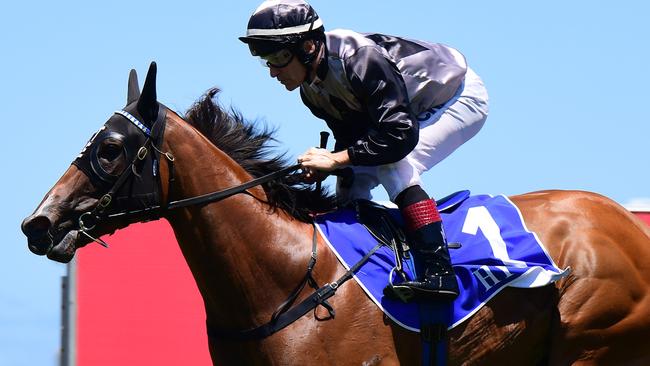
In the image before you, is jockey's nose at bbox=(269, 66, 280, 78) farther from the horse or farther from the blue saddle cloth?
the blue saddle cloth

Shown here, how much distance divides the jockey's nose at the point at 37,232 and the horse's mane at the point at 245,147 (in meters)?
0.92

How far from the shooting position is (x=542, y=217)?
550cm

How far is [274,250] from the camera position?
509cm

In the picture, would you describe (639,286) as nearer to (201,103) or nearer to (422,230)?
(422,230)

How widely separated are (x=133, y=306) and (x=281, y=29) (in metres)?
2.76

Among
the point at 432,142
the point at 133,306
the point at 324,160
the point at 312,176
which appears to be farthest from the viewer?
the point at 133,306

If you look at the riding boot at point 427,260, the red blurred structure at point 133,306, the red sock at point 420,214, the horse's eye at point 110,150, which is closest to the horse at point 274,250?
the horse's eye at point 110,150

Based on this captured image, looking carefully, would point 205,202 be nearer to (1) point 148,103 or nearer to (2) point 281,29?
(1) point 148,103

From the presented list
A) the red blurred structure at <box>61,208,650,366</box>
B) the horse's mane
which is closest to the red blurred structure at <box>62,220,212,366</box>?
the red blurred structure at <box>61,208,650,366</box>

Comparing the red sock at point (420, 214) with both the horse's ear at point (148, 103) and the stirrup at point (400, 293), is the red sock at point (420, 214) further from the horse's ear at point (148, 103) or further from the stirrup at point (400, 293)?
the horse's ear at point (148, 103)

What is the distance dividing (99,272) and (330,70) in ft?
8.66

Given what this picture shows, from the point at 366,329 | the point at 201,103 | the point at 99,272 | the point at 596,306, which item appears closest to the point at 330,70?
the point at 201,103

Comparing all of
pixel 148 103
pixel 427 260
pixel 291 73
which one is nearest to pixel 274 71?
pixel 291 73

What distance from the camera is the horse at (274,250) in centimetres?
490
